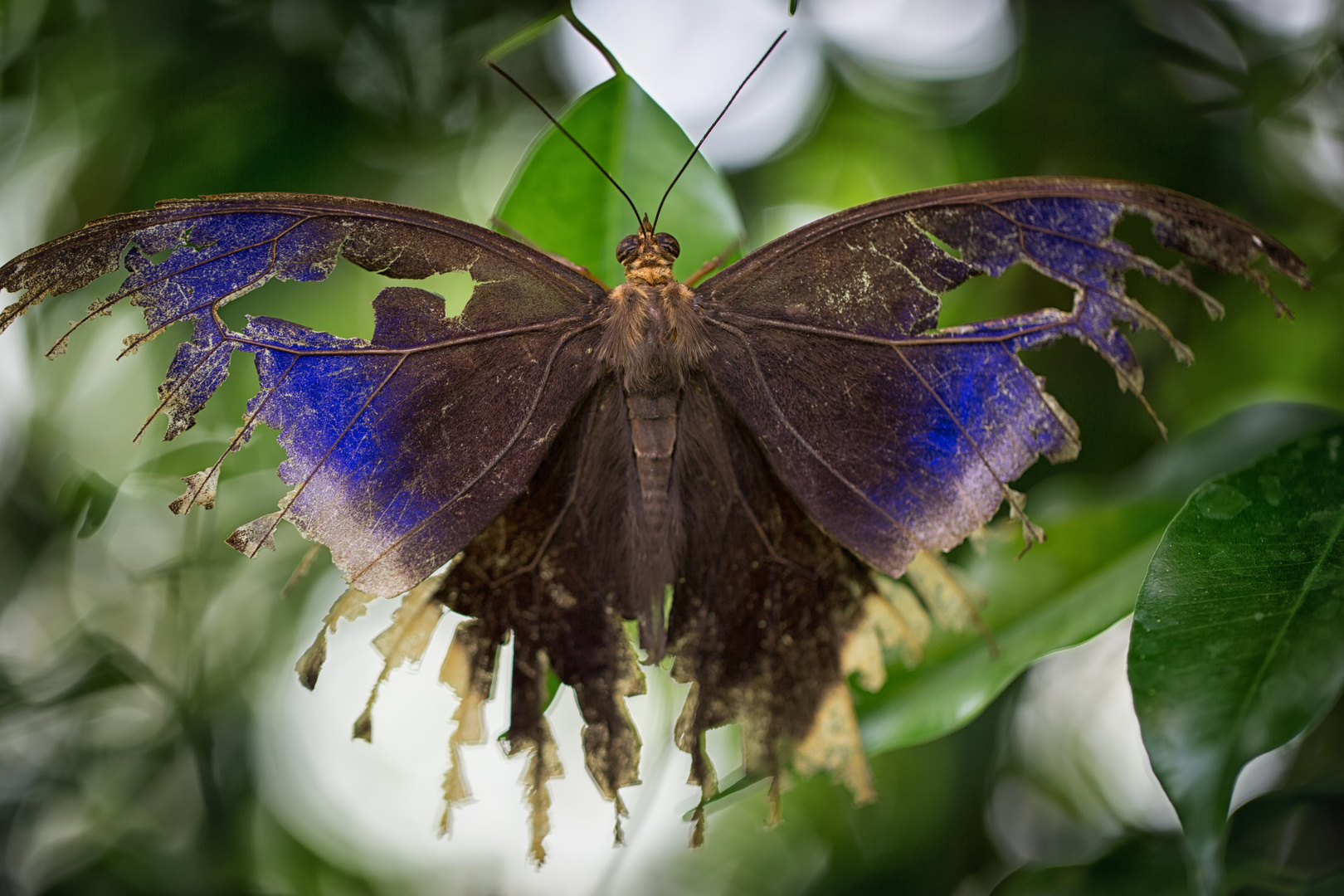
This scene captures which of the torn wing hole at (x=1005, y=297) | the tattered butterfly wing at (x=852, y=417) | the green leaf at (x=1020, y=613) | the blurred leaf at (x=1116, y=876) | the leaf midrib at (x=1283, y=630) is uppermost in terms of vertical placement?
the torn wing hole at (x=1005, y=297)

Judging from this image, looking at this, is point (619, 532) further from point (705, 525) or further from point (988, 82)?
point (988, 82)

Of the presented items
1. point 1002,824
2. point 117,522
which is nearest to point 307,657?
point 117,522

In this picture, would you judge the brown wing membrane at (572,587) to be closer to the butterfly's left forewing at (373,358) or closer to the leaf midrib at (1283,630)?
the butterfly's left forewing at (373,358)

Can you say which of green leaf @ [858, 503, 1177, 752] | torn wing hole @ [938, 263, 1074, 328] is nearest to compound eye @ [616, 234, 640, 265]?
green leaf @ [858, 503, 1177, 752]

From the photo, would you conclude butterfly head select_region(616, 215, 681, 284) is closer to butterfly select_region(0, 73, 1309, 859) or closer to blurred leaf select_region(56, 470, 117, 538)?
butterfly select_region(0, 73, 1309, 859)

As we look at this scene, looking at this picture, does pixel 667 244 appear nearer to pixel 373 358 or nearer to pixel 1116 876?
pixel 373 358

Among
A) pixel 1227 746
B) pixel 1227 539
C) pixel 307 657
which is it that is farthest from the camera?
pixel 307 657

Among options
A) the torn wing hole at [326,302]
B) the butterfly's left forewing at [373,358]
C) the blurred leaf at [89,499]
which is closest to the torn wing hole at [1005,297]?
the butterfly's left forewing at [373,358]
